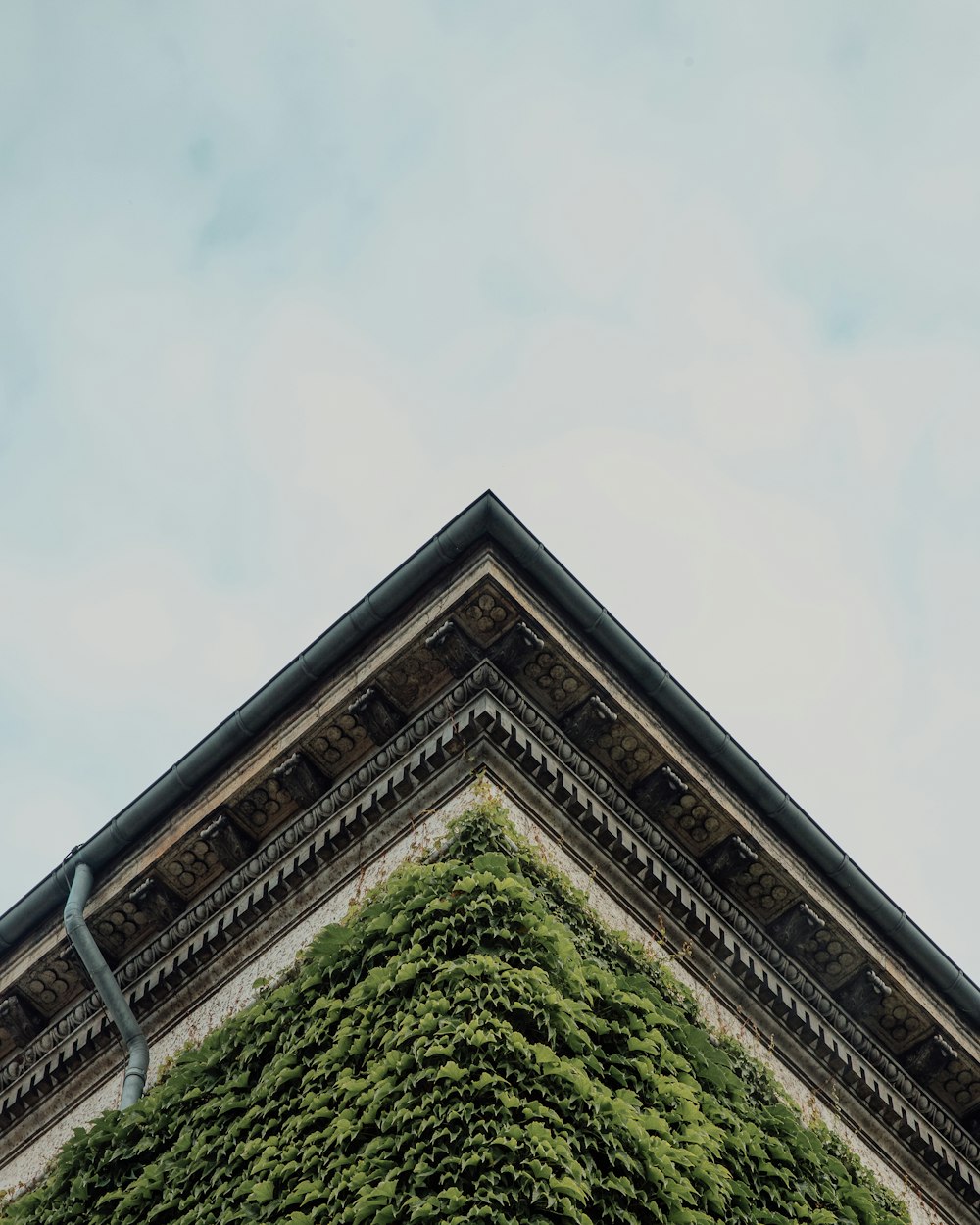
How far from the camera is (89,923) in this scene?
1238cm

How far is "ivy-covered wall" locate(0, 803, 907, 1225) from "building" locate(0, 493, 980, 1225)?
745mm

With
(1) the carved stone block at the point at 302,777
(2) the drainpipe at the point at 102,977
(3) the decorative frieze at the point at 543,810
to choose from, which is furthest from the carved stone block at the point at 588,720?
(2) the drainpipe at the point at 102,977

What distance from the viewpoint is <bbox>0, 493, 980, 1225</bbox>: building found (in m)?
11.5

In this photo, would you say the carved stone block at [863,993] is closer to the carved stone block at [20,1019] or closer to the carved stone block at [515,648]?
the carved stone block at [515,648]

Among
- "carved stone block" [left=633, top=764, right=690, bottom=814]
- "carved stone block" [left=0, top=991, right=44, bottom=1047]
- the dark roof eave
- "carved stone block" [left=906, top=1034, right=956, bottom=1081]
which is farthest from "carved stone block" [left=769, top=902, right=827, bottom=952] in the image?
"carved stone block" [left=0, top=991, right=44, bottom=1047]

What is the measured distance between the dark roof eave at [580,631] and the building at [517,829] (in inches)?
0.7

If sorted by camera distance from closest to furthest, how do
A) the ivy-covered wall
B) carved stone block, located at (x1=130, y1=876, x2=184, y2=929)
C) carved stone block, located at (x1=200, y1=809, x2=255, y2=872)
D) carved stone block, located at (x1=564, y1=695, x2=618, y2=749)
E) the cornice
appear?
the ivy-covered wall < the cornice < carved stone block, located at (x1=564, y1=695, x2=618, y2=749) < carved stone block, located at (x1=200, y1=809, x2=255, y2=872) < carved stone block, located at (x1=130, y1=876, x2=184, y2=929)

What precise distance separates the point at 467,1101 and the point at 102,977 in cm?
448

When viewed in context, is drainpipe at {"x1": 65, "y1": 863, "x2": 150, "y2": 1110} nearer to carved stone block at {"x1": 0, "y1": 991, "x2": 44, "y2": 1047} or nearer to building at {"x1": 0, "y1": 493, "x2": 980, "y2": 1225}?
building at {"x1": 0, "y1": 493, "x2": 980, "y2": 1225}

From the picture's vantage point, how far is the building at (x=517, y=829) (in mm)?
11531

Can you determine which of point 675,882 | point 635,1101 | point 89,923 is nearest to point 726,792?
point 675,882

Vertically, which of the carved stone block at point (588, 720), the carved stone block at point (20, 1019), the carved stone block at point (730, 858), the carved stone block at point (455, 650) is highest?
the carved stone block at point (20, 1019)

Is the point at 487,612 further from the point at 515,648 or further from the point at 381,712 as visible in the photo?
the point at 381,712

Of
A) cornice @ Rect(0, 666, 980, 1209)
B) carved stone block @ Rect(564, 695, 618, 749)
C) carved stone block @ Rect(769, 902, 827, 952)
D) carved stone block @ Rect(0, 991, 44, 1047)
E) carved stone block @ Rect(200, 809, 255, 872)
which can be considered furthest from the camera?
carved stone block @ Rect(0, 991, 44, 1047)
